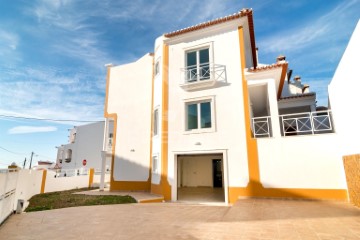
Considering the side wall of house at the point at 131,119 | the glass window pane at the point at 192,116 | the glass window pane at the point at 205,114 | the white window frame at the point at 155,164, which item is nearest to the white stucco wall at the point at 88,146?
the side wall of house at the point at 131,119

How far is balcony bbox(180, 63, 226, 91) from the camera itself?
36.0ft

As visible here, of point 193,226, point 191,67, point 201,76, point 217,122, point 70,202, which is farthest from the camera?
point 191,67

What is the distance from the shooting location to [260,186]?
886 centimetres

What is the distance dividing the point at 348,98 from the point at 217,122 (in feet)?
18.0

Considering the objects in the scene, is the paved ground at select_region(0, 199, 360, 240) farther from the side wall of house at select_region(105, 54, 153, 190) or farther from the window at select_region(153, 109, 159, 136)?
the side wall of house at select_region(105, 54, 153, 190)

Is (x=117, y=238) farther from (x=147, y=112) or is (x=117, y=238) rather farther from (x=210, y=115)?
(x=147, y=112)

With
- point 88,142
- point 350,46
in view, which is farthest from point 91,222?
point 88,142

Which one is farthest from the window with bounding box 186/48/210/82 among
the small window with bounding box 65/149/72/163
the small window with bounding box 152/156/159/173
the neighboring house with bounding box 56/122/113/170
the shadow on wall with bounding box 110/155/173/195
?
the small window with bounding box 65/149/72/163

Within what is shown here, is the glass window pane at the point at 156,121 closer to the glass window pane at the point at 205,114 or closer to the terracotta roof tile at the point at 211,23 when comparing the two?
the glass window pane at the point at 205,114

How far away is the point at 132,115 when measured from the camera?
14.9 m

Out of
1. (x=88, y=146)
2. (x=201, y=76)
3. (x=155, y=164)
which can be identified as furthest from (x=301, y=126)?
(x=88, y=146)

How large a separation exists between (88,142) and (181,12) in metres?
30.9

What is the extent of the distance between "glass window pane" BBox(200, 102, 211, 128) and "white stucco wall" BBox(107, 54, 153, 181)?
15.6ft

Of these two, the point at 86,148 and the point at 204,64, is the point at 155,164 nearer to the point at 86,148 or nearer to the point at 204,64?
the point at 204,64
